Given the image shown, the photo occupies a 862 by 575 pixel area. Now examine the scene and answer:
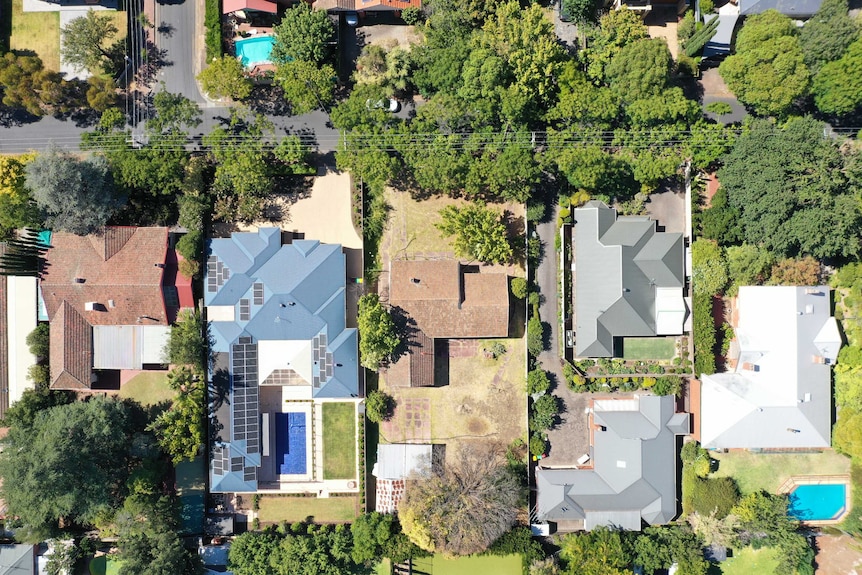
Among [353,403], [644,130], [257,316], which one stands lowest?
[353,403]

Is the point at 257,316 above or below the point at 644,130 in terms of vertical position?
below

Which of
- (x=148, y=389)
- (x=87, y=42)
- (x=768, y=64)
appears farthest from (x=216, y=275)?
(x=768, y=64)

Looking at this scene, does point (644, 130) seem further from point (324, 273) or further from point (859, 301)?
point (324, 273)

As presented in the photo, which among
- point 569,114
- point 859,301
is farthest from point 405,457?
point 859,301

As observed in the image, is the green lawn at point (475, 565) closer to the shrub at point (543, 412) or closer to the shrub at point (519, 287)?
the shrub at point (543, 412)

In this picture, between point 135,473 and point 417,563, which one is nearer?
point 135,473

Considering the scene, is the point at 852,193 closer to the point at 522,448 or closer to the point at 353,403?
the point at 522,448

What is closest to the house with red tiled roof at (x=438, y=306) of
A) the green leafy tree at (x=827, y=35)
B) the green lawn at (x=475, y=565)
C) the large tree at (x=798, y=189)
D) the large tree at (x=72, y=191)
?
the green lawn at (x=475, y=565)
